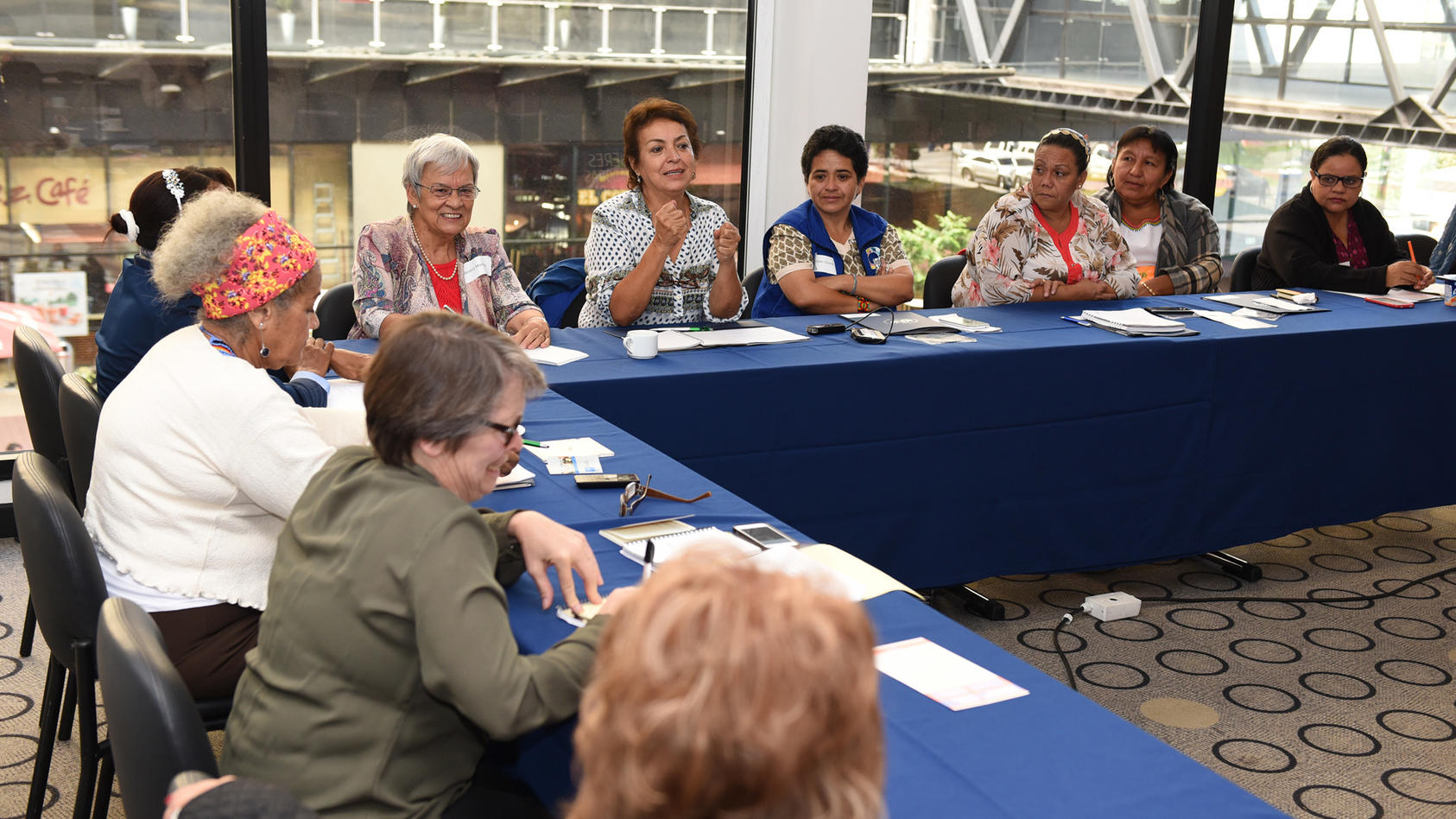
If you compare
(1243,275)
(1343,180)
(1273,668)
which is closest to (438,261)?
(1273,668)

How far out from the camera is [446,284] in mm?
3467

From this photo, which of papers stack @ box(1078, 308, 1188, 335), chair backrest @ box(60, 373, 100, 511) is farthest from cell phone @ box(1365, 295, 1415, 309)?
chair backrest @ box(60, 373, 100, 511)

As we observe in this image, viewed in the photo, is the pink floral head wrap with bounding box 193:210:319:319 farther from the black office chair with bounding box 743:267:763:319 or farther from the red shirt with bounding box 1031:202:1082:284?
the red shirt with bounding box 1031:202:1082:284

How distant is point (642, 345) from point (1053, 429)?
3.98 ft

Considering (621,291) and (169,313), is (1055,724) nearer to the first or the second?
(169,313)

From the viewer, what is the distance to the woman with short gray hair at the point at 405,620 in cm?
129

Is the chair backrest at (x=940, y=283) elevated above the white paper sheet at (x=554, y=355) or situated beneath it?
elevated above

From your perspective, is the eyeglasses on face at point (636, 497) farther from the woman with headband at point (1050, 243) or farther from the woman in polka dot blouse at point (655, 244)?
the woman with headband at point (1050, 243)

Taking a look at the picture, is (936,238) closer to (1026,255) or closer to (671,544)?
(1026,255)

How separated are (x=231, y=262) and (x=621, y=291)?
1749mm

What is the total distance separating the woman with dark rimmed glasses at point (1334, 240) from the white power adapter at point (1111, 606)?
1.85 metres

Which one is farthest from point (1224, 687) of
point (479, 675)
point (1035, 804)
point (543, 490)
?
point (479, 675)

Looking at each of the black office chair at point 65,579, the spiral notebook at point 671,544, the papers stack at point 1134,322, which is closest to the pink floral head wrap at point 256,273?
the black office chair at point 65,579

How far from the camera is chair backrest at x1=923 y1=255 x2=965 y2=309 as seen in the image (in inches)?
173
